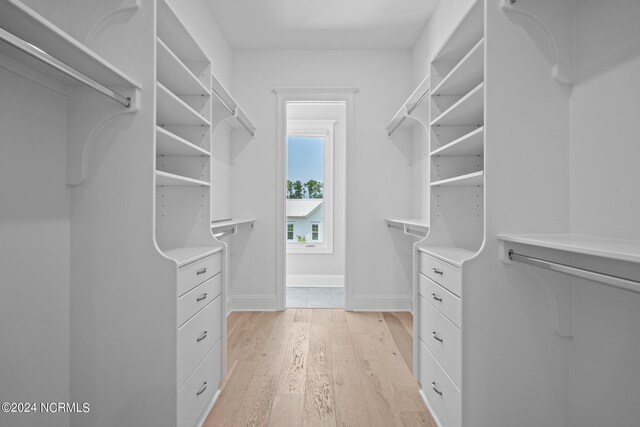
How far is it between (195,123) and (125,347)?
1188 mm

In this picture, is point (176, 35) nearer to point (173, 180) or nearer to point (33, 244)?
point (173, 180)

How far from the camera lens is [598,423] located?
1.29 metres

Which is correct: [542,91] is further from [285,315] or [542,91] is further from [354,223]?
[285,315]

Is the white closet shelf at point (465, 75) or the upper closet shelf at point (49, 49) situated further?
the white closet shelf at point (465, 75)

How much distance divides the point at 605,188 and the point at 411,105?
1607mm

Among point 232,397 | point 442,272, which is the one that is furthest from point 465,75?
point 232,397

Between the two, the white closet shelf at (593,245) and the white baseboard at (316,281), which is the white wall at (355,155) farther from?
the white closet shelf at (593,245)

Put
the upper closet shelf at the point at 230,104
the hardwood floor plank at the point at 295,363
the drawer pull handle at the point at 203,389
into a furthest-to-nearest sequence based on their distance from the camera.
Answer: the upper closet shelf at the point at 230,104, the hardwood floor plank at the point at 295,363, the drawer pull handle at the point at 203,389

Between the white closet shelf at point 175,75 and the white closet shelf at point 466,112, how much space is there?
1.30 m

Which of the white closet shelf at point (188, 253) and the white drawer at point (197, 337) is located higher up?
the white closet shelf at point (188, 253)

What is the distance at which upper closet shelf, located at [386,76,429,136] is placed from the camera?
2306 millimetres

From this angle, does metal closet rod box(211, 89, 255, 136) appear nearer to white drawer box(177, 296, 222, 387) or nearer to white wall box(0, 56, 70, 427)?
white wall box(0, 56, 70, 427)

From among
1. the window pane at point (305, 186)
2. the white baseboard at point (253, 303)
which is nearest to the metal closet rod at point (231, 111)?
the window pane at point (305, 186)

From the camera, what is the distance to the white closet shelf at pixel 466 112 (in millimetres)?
1537
